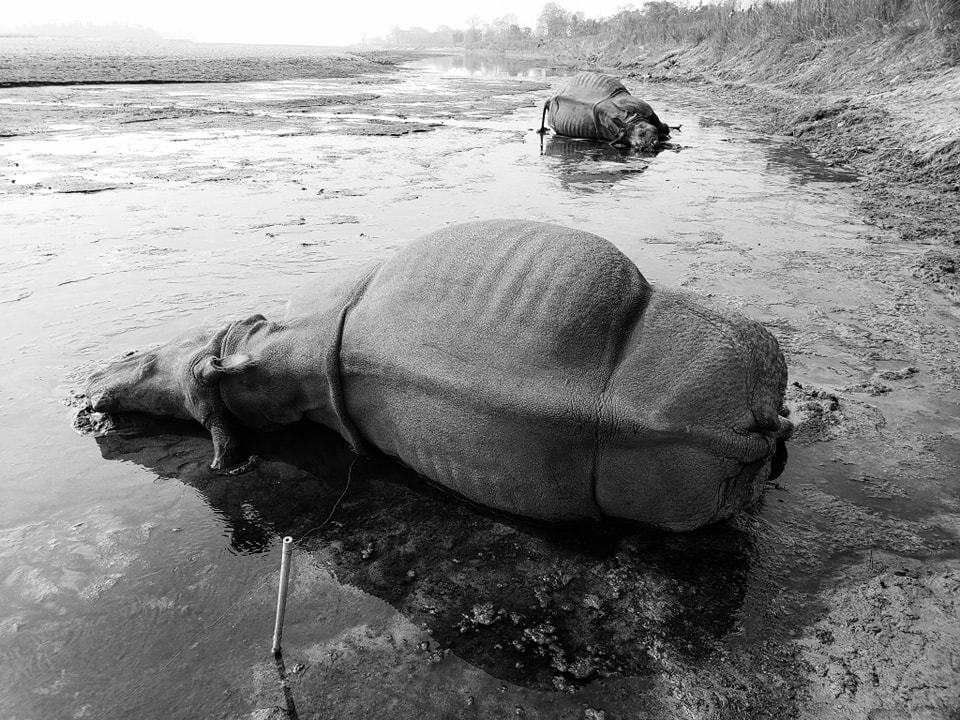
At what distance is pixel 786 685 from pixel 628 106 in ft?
39.2

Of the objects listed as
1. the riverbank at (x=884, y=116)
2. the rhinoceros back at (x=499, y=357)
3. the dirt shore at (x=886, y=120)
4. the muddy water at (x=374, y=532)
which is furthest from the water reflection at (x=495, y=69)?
the rhinoceros back at (x=499, y=357)

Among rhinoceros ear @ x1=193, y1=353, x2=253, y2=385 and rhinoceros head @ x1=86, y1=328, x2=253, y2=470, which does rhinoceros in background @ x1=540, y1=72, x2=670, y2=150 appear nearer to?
rhinoceros head @ x1=86, y1=328, x2=253, y2=470

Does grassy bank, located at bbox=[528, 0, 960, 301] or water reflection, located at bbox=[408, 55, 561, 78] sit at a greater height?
grassy bank, located at bbox=[528, 0, 960, 301]

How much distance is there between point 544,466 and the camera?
109 inches

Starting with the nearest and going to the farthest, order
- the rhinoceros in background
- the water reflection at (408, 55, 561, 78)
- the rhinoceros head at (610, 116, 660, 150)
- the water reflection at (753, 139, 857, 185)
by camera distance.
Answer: the water reflection at (753, 139, 857, 185) → the rhinoceros head at (610, 116, 660, 150) → the rhinoceros in background → the water reflection at (408, 55, 561, 78)

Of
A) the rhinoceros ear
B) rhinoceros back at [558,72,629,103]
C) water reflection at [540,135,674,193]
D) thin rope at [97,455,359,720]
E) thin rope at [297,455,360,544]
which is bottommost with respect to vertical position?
water reflection at [540,135,674,193]

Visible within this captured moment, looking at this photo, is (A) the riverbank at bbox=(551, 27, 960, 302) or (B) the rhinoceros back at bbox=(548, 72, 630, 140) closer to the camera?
(A) the riverbank at bbox=(551, 27, 960, 302)

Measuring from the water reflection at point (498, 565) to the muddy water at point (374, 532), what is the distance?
11mm

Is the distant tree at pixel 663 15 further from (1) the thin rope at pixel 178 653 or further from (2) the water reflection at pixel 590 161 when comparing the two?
(1) the thin rope at pixel 178 653

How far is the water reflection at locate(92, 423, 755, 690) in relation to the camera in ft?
8.04

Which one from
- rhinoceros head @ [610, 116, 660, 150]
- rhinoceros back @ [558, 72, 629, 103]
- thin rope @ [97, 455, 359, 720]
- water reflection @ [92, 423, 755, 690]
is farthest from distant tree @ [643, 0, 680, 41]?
thin rope @ [97, 455, 359, 720]

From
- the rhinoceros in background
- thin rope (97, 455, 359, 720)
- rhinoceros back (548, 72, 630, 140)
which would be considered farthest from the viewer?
rhinoceros back (548, 72, 630, 140)

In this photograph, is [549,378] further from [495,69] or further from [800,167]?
[495,69]

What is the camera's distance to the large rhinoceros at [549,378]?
2604mm
